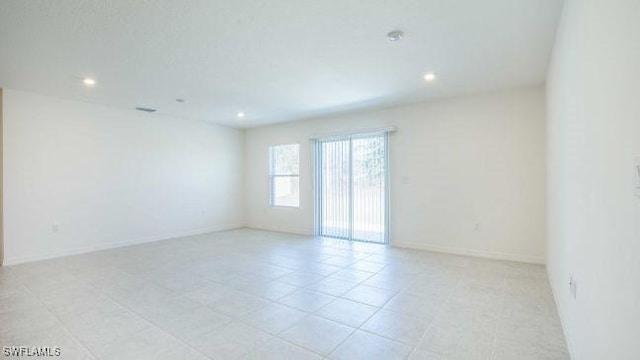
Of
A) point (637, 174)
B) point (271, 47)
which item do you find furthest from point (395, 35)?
point (637, 174)

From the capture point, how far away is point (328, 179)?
6.34 metres

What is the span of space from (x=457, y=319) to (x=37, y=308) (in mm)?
3901

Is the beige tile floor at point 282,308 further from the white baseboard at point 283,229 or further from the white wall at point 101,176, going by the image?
the white baseboard at point 283,229

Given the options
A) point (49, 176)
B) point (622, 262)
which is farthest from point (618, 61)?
point (49, 176)

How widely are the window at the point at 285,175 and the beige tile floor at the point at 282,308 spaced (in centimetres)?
251

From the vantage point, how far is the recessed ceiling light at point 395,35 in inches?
107

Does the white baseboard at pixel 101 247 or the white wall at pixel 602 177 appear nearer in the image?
the white wall at pixel 602 177

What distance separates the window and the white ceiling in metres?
2.37

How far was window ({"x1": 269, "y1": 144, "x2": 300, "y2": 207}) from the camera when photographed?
6.97 m

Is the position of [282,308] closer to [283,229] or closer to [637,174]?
[637,174]

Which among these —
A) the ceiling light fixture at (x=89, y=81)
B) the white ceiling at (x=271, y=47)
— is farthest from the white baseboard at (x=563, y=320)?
the ceiling light fixture at (x=89, y=81)

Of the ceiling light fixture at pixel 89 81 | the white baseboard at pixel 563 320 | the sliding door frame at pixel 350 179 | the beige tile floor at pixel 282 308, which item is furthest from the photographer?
the sliding door frame at pixel 350 179

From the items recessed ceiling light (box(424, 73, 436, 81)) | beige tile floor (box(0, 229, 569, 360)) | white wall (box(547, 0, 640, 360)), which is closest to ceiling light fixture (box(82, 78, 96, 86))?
beige tile floor (box(0, 229, 569, 360))

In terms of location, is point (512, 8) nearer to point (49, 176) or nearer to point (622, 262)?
point (622, 262)
